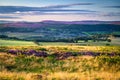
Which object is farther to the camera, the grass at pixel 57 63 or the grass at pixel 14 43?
the grass at pixel 14 43

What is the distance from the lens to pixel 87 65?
8.80 meters

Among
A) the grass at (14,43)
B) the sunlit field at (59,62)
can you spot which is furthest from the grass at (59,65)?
the grass at (14,43)

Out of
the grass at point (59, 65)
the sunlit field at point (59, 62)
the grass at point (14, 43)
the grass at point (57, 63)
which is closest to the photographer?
the sunlit field at point (59, 62)

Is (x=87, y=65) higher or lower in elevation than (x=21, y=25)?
lower

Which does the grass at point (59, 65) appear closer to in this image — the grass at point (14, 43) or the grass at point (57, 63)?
the grass at point (57, 63)

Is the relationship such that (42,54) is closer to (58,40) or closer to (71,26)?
(58,40)

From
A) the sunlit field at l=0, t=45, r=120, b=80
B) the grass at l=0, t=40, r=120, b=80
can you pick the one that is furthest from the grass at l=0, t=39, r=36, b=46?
the sunlit field at l=0, t=45, r=120, b=80

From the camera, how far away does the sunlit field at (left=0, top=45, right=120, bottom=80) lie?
22.3 ft

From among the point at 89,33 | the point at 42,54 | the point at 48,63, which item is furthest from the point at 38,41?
the point at 89,33

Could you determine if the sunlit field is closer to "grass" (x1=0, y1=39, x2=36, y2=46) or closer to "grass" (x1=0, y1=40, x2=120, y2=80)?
"grass" (x1=0, y1=40, x2=120, y2=80)

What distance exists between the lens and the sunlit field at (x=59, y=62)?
267 inches

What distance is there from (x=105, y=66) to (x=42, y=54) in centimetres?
275

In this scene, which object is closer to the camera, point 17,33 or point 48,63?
point 48,63

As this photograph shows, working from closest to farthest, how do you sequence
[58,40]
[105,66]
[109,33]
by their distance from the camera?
[105,66], [58,40], [109,33]
